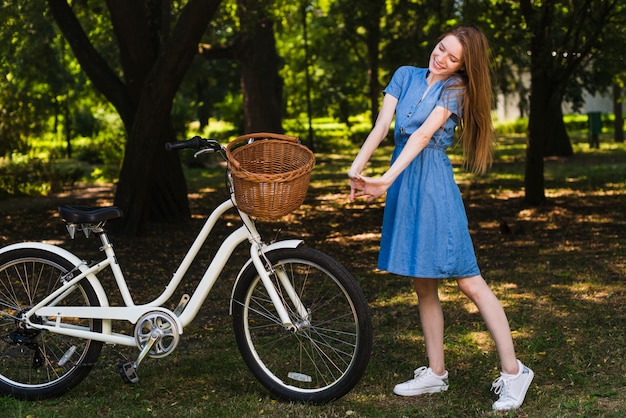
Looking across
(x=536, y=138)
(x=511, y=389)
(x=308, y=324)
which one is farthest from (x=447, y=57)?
(x=536, y=138)

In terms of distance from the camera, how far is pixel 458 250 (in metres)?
4.48

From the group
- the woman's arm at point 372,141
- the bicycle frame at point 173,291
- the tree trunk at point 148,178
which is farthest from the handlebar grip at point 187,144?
the tree trunk at point 148,178

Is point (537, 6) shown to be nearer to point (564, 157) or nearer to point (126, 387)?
point (126, 387)

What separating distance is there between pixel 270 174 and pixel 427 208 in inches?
32.5

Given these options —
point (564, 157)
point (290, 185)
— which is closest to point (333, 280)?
point (290, 185)

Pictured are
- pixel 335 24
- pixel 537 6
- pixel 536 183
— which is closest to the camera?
pixel 537 6

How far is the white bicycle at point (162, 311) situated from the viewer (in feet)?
14.8

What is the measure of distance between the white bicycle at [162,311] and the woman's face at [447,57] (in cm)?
109

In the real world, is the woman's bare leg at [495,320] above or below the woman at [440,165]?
below

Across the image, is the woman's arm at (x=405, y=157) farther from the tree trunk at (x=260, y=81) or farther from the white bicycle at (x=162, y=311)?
the tree trunk at (x=260, y=81)

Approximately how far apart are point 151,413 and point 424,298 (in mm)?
1548

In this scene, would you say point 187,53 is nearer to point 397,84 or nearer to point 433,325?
point 397,84

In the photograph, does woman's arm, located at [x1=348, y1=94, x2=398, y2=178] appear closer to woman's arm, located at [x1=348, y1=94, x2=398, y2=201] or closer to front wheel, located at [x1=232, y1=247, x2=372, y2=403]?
woman's arm, located at [x1=348, y1=94, x2=398, y2=201]

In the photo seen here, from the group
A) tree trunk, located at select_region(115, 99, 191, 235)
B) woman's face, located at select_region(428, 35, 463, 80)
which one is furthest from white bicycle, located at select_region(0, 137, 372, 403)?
tree trunk, located at select_region(115, 99, 191, 235)
